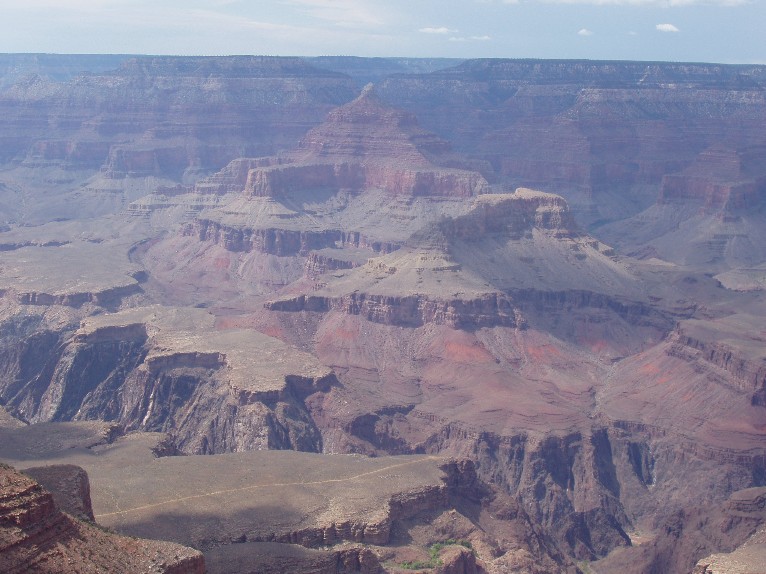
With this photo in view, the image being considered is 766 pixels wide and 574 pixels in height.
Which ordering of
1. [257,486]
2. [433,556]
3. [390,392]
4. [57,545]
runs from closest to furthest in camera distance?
[57,545]
[433,556]
[257,486]
[390,392]

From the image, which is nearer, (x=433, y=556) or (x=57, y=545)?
(x=57, y=545)

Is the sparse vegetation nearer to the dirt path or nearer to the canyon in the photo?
the canyon

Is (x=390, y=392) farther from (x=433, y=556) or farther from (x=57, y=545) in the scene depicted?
(x=57, y=545)

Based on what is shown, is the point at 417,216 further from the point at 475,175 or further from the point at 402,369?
the point at 402,369

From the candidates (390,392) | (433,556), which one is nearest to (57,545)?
(433,556)

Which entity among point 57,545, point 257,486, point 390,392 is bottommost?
point 390,392

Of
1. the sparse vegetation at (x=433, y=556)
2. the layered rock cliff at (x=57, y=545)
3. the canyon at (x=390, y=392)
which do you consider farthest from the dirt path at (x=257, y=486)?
A: the layered rock cliff at (x=57, y=545)

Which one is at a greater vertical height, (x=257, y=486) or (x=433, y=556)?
(x=257, y=486)

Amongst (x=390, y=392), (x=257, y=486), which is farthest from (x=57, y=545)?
(x=390, y=392)

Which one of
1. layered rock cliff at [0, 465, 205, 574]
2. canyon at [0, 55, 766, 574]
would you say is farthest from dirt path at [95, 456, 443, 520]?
layered rock cliff at [0, 465, 205, 574]

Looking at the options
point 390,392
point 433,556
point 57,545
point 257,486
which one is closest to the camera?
point 57,545

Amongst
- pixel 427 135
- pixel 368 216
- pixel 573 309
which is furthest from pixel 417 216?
pixel 573 309
